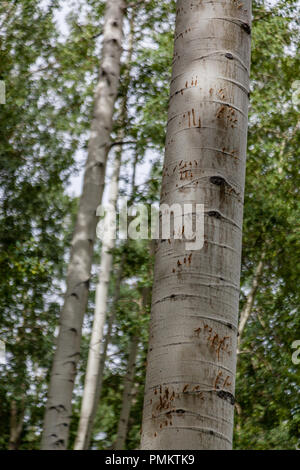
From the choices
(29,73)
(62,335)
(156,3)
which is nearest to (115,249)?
(29,73)

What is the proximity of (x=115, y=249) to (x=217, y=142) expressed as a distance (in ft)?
34.2

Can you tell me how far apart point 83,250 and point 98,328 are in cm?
588

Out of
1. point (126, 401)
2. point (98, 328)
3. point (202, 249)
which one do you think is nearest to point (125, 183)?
point (98, 328)

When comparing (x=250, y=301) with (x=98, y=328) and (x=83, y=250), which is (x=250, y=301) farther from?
(x=83, y=250)

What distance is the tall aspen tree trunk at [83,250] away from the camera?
16.2 feet

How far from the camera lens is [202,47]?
4.68ft

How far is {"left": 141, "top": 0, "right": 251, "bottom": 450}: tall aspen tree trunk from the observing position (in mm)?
1148

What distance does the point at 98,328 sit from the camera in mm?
11188

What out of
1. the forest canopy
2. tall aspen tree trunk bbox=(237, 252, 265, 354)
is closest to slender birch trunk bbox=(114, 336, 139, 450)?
the forest canopy

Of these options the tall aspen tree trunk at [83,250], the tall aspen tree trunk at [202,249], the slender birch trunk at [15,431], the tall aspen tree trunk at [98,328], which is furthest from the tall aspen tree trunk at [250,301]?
the tall aspen tree trunk at [202,249]

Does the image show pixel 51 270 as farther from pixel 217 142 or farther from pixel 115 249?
pixel 217 142

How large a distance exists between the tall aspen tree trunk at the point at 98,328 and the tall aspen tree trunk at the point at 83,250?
1.75 meters

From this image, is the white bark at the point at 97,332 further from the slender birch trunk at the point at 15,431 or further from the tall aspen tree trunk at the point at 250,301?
the slender birch trunk at the point at 15,431

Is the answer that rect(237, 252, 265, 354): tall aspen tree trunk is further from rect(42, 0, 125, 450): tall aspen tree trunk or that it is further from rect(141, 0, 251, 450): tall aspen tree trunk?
rect(141, 0, 251, 450): tall aspen tree trunk
